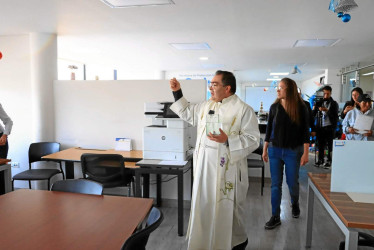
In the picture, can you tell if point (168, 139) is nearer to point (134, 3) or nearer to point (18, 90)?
point (134, 3)

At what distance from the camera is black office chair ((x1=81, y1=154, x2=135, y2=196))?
3.11m

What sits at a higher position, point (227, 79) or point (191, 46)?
point (191, 46)

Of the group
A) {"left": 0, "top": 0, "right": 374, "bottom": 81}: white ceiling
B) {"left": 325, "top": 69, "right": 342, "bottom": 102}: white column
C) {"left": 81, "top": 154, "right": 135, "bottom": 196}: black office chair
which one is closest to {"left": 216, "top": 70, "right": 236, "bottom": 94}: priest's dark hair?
{"left": 0, "top": 0, "right": 374, "bottom": 81}: white ceiling

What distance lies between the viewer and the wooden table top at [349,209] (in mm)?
1401

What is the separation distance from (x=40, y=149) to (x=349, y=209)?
13.1 ft

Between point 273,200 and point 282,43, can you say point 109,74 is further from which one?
point 273,200

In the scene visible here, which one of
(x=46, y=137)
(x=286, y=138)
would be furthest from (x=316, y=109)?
(x=46, y=137)

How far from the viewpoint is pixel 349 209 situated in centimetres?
157

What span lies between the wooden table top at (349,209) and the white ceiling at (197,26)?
88.1 inches

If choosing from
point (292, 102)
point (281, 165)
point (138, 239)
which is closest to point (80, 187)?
point (138, 239)

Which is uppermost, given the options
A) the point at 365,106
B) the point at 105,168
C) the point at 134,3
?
the point at 134,3

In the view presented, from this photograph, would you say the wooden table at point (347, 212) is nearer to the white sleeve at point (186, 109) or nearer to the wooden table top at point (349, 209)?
the wooden table top at point (349, 209)

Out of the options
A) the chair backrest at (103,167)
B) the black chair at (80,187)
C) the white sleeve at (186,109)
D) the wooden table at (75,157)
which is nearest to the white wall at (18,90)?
the wooden table at (75,157)

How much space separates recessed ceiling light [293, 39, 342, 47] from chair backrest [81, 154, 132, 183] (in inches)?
159
